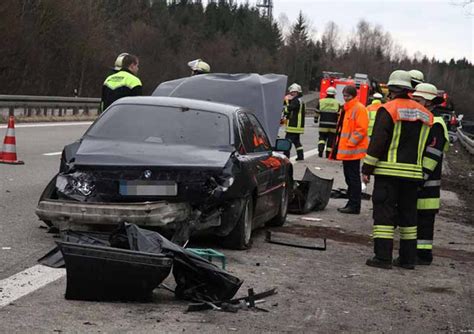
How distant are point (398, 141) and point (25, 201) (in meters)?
4.53

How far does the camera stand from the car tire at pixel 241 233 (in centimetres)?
760

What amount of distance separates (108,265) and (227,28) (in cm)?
11470

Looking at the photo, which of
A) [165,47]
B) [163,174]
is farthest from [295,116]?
[165,47]

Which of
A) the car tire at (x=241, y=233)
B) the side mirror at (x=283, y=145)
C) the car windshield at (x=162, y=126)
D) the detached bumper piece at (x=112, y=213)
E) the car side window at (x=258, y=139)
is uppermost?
the car windshield at (x=162, y=126)

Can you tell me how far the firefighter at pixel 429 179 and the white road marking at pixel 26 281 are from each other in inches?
148

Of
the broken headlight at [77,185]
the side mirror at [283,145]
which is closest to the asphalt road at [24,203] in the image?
the broken headlight at [77,185]

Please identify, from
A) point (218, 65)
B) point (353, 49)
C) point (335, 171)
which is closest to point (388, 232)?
point (335, 171)

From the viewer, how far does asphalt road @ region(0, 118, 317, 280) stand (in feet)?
22.4

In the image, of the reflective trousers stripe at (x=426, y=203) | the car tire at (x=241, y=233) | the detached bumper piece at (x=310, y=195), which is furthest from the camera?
the detached bumper piece at (x=310, y=195)

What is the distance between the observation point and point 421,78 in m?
9.63

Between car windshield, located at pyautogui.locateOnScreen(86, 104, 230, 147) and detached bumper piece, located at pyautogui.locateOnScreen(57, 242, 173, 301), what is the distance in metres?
2.31

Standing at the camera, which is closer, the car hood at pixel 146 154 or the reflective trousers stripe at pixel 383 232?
the car hood at pixel 146 154

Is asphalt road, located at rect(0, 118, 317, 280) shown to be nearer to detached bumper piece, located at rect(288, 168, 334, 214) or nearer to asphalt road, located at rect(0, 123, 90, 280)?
asphalt road, located at rect(0, 123, 90, 280)

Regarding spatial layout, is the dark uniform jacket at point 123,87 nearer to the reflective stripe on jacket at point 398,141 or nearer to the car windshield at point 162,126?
the car windshield at point 162,126
